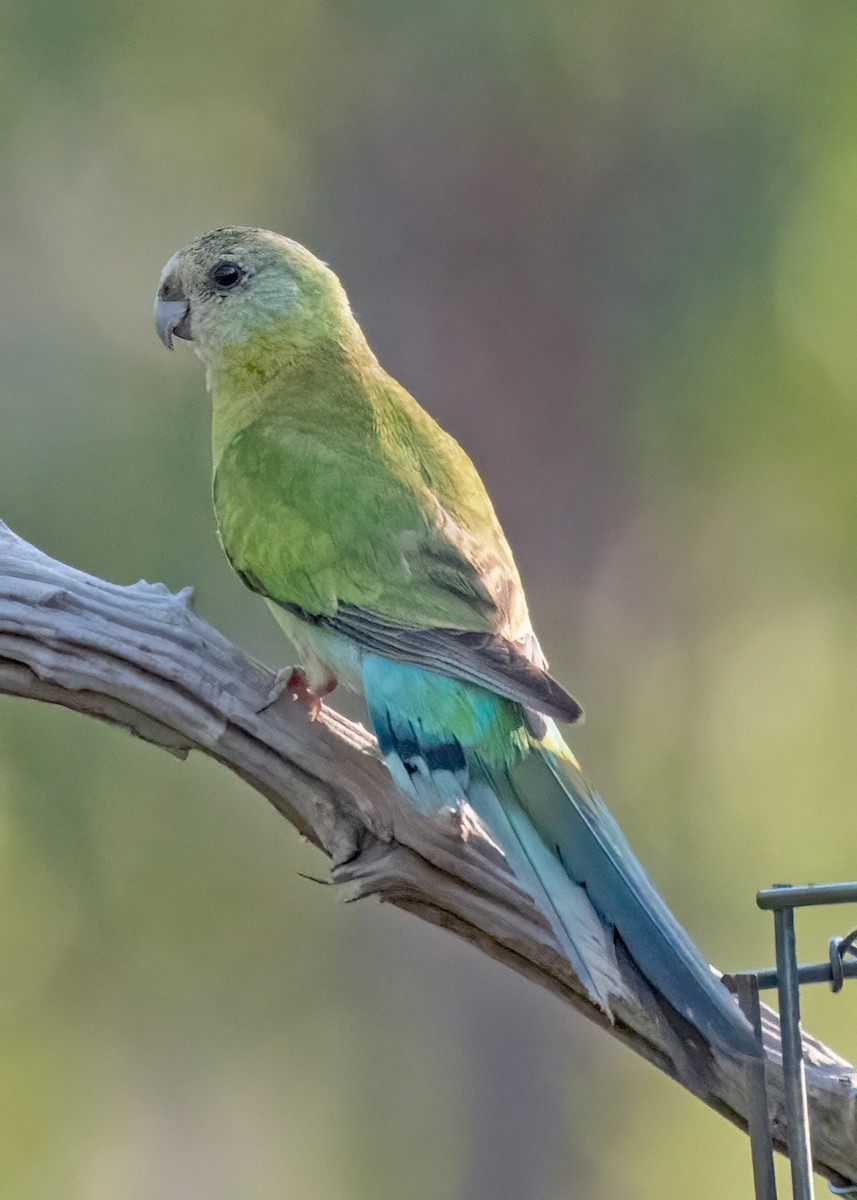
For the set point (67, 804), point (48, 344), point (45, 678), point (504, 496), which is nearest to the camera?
point (45, 678)

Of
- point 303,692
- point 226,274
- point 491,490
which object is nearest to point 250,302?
point 226,274

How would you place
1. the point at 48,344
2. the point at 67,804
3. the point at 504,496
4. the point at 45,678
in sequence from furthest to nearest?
1. the point at 48,344
2. the point at 67,804
3. the point at 504,496
4. the point at 45,678

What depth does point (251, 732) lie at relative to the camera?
3408mm

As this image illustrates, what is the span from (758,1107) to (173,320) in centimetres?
288

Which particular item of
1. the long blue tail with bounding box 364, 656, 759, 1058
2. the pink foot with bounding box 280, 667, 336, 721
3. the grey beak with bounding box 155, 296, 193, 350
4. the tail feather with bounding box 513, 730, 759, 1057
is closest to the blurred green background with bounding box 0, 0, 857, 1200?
the grey beak with bounding box 155, 296, 193, 350

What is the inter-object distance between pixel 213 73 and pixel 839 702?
5643 mm

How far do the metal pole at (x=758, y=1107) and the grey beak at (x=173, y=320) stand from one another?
2623 mm

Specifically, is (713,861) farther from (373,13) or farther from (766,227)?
(373,13)

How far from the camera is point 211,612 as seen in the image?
8.32m

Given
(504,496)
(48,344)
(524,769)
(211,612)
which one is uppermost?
(48,344)

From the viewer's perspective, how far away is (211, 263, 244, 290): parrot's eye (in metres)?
4.60

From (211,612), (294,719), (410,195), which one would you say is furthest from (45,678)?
(410,195)

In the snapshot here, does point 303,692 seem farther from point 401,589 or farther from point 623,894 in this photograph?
point 623,894

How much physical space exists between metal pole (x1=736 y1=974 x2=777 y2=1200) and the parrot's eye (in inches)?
101
